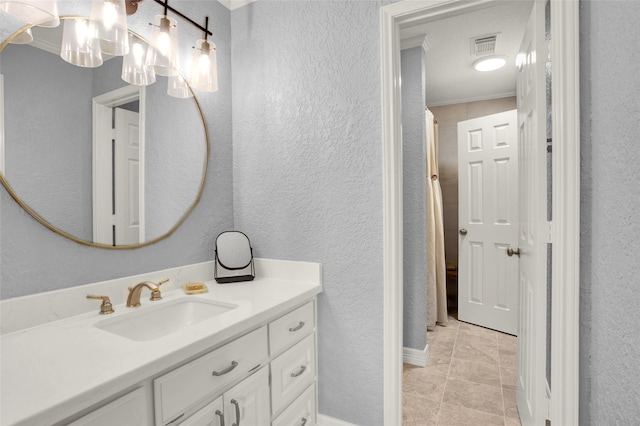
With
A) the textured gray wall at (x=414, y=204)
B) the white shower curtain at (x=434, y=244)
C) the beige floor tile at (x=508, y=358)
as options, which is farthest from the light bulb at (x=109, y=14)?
the beige floor tile at (x=508, y=358)

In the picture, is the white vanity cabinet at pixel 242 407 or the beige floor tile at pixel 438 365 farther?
the beige floor tile at pixel 438 365

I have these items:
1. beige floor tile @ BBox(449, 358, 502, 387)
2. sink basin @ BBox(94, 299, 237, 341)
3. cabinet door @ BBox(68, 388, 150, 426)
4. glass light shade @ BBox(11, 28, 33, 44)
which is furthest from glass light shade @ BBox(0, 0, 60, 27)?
beige floor tile @ BBox(449, 358, 502, 387)

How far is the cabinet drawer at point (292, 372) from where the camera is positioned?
1.38 meters

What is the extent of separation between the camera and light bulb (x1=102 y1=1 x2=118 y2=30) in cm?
121

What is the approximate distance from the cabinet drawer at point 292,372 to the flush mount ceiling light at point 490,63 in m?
2.73

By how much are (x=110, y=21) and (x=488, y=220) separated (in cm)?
330

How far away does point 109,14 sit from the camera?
3.97 feet

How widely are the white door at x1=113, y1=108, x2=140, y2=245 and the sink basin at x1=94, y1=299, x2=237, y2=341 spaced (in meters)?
0.34

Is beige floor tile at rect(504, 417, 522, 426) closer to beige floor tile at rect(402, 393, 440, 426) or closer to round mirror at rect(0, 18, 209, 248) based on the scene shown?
beige floor tile at rect(402, 393, 440, 426)

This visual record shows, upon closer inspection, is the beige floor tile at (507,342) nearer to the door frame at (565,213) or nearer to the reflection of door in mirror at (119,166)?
the door frame at (565,213)

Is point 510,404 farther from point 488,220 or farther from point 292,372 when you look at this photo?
point 488,220

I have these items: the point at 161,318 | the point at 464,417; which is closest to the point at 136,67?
the point at 161,318

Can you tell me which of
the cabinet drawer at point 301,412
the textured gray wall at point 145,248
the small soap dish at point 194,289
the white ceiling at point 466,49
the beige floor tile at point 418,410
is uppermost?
the white ceiling at point 466,49

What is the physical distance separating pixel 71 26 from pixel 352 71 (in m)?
1.15
